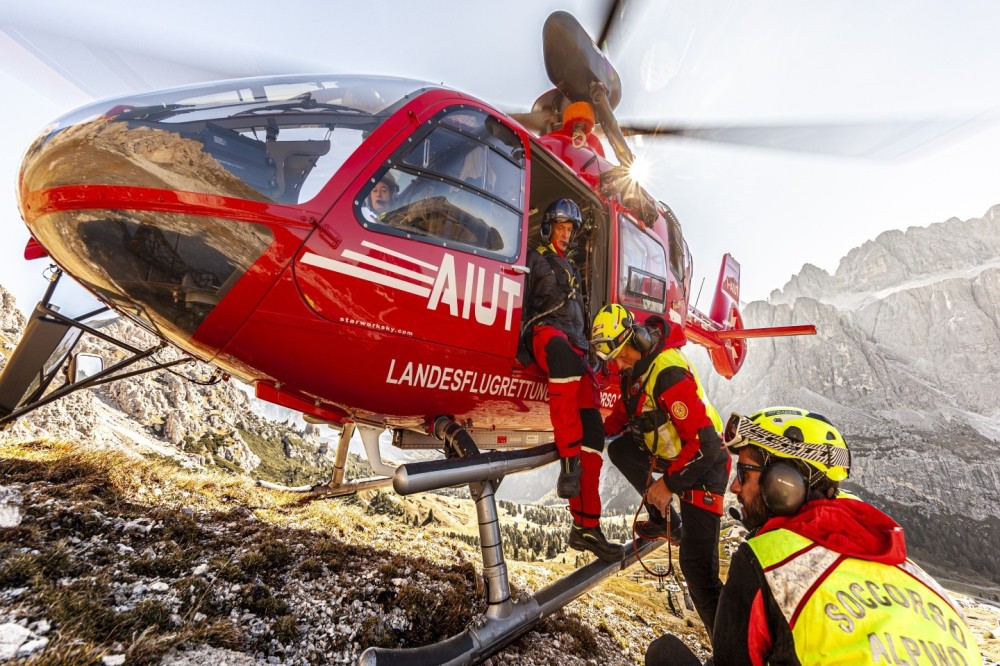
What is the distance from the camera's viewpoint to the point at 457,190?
2.96m

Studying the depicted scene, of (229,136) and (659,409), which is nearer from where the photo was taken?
(229,136)

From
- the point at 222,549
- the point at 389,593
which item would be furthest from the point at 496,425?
the point at 222,549

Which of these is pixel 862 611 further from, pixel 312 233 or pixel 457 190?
pixel 457 190

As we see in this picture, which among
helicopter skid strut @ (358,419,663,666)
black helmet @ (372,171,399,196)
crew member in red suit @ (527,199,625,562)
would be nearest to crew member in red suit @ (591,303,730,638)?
crew member in red suit @ (527,199,625,562)

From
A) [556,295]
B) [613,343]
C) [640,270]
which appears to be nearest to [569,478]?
[613,343]

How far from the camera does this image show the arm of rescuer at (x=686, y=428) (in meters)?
3.22

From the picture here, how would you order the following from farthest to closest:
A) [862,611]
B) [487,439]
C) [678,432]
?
[487,439] → [678,432] → [862,611]

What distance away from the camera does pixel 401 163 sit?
2.65 meters

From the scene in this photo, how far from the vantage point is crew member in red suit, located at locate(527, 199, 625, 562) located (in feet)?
10.5

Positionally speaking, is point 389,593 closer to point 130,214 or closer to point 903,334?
point 130,214

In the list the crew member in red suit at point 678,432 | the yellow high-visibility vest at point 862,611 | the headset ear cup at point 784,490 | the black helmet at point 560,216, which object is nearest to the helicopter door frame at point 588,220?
the black helmet at point 560,216

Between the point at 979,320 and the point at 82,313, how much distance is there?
163m

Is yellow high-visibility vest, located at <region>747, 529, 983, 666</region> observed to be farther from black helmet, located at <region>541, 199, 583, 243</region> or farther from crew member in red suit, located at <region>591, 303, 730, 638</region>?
black helmet, located at <region>541, 199, 583, 243</region>

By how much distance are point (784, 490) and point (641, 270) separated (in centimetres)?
359
